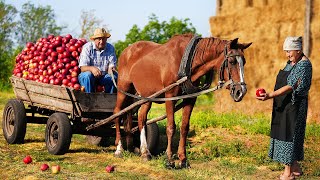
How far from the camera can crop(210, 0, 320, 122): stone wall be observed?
45.1 feet

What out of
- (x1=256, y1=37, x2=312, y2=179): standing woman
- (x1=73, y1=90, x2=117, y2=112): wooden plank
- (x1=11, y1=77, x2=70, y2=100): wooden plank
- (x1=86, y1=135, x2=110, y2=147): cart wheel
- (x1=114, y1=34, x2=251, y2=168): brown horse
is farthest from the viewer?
(x1=86, y1=135, x2=110, y2=147): cart wheel

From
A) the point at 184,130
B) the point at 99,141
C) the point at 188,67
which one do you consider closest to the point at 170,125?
the point at 184,130

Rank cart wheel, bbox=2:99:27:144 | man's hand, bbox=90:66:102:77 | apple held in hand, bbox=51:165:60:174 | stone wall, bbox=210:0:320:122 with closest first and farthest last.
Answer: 1. apple held in hand, bbox=51:165:60:174
2. man's hand, bbox=90:66:102:77
3. cart wheel, bbox=2:99:27:144
4. stone wall, bbox=210:0:320:122

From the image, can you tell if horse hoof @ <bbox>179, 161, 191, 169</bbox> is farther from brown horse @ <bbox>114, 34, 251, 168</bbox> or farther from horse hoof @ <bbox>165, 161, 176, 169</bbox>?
horse hoof @ <bbox>165, 161, 176, 169</bbox>

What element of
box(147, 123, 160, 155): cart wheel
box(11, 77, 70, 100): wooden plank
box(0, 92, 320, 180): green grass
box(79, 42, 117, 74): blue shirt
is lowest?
box(0, 92, 320, 180): green grass

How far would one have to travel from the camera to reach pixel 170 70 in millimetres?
7492

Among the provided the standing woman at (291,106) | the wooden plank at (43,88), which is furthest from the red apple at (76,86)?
the standing woman at (291,106)

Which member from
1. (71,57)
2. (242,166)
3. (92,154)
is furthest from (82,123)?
(242,166)

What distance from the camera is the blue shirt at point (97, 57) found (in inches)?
344

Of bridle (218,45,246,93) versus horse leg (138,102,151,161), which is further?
horse leg (138,102,151,161)

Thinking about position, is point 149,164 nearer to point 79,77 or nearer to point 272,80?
point 79,77

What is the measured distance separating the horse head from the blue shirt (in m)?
2.59

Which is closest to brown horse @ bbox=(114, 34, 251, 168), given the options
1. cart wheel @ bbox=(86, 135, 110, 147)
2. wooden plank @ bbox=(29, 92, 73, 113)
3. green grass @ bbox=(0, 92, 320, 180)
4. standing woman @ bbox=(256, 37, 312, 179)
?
green grass @ bbox=(0, 92, 320, 180)

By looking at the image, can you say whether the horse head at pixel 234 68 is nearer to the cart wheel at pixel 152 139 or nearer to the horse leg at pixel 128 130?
→ the cart wheel at pixel 152 139
